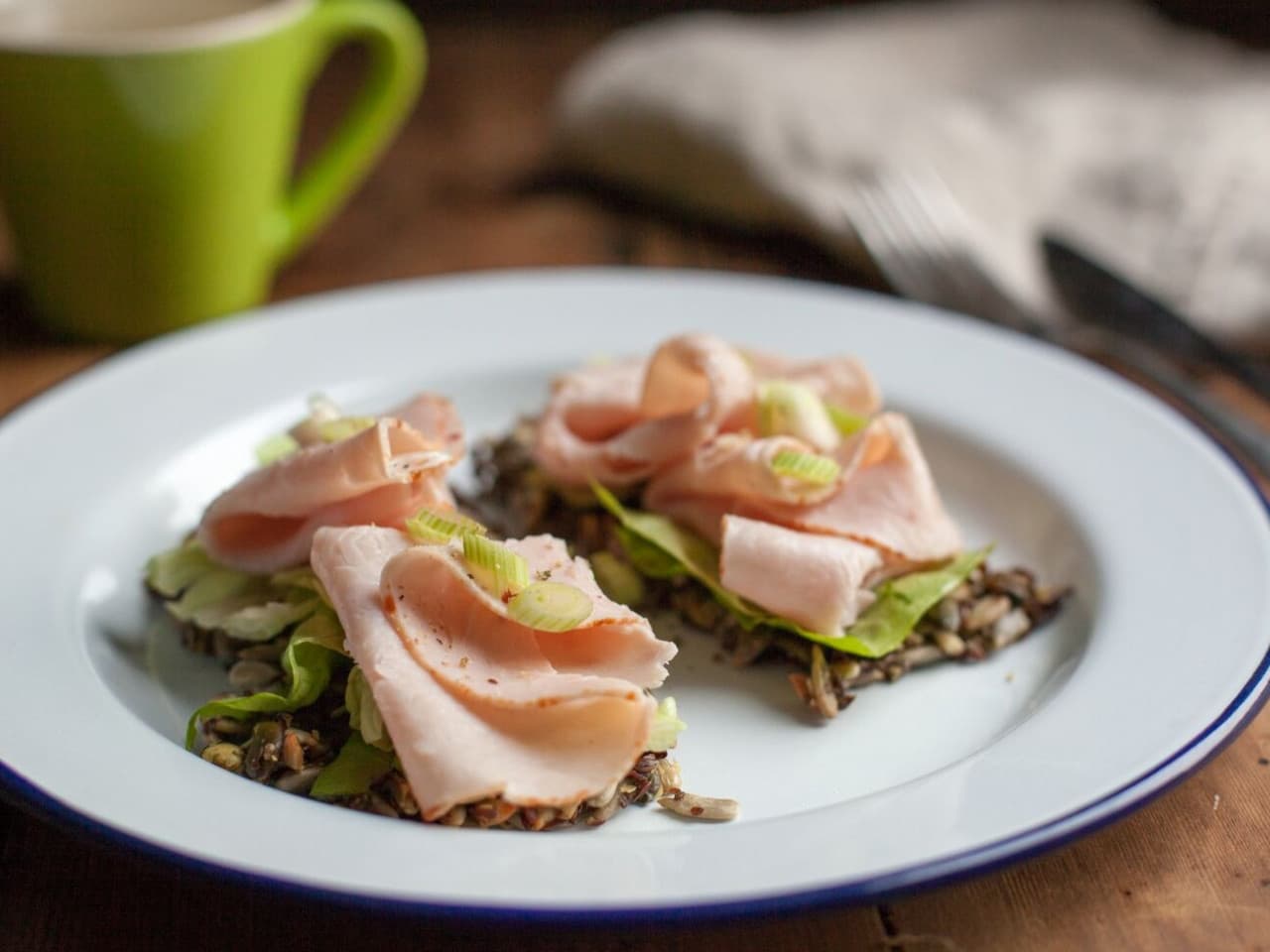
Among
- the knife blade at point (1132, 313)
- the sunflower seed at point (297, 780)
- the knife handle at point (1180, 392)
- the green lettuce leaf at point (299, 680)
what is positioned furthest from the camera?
the knife blade at point (1132, 313)

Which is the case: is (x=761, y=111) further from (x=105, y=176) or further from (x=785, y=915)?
(x=785, y=915)

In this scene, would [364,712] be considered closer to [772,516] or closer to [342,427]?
[342,427]

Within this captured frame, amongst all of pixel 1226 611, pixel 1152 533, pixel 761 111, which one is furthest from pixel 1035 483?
pixel 761 111

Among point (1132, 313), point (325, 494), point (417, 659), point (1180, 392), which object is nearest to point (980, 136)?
point (1132, 313)

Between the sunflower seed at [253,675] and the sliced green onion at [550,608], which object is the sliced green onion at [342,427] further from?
the sliced green onion at [550,608]

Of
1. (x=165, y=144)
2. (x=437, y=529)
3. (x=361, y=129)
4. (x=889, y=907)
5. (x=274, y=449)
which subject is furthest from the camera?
(x=361, y=129)

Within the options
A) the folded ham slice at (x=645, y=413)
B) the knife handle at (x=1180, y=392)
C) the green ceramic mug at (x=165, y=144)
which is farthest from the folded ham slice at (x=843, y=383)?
the green ceramic mug at (x=165, y=144)
